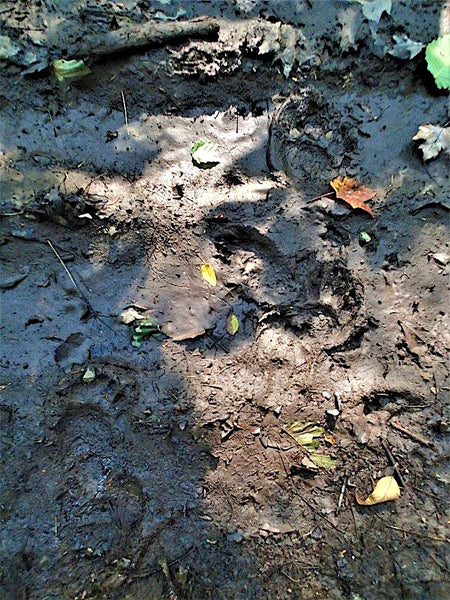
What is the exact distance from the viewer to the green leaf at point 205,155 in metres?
2.58

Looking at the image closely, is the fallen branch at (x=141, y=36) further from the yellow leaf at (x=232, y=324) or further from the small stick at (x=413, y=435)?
the small stick at (x=413, y=435)

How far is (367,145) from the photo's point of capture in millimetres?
2588

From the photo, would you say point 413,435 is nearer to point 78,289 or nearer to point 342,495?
point 342,495

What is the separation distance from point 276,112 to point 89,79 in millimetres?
1199

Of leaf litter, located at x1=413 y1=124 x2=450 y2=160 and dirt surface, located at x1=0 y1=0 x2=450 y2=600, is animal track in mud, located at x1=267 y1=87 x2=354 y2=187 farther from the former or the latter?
leaf litter, located at x1=413 y1=124 x2=450 y2=160

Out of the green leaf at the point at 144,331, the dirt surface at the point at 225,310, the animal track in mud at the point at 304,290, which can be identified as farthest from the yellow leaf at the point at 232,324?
the green leaf at the point at 144,331

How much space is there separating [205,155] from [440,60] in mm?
1567

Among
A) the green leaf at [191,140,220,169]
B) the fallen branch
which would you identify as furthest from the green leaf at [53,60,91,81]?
the green leaf at [191,140,220,169]

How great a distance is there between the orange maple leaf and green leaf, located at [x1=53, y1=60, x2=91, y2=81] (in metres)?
1.70

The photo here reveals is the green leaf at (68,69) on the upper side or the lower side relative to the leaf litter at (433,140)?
lower

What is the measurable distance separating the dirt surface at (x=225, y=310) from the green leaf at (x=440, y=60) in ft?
0.22

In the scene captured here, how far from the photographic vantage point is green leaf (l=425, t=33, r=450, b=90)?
2533mm

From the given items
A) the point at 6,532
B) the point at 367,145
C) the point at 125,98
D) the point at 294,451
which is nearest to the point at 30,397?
the point at 6,532

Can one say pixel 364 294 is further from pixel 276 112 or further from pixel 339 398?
pixel 276 112
